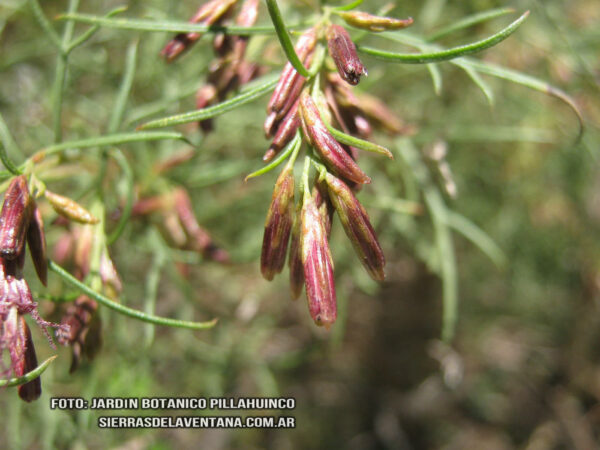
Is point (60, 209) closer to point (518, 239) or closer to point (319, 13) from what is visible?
point (319, 13)

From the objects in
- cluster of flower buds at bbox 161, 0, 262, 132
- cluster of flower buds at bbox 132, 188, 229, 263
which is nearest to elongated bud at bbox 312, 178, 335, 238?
cluster of flower buds at bbox 161, 0, 262, 132

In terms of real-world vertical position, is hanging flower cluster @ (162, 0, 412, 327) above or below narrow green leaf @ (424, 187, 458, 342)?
above

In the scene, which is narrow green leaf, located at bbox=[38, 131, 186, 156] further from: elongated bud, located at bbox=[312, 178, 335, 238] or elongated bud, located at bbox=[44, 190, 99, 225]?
elongated bud, located at bbox=[312, 178, 335, 238]

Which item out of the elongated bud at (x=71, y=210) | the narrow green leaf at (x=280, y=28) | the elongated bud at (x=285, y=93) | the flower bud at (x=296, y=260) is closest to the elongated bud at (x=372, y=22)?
the elongated bud at (x=285, y=93)

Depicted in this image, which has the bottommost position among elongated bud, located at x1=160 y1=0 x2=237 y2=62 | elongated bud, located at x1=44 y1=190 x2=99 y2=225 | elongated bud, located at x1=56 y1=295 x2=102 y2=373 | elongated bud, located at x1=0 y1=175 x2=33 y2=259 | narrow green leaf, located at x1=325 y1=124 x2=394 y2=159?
elongated bud, located at x1=56 y1=295 x2=102 y2=373

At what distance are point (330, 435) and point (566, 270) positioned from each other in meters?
1.33

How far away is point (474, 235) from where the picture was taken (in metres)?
1.69

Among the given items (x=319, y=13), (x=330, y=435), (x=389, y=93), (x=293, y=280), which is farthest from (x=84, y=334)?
(x=330, y=435)

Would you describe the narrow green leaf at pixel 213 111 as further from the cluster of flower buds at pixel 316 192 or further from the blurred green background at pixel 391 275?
the blurred green background at pixel 391 275

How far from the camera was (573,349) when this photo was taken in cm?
235

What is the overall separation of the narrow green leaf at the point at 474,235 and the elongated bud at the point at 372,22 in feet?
2.61

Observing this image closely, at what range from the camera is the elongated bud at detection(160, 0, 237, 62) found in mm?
953

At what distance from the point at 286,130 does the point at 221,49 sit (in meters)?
0.34

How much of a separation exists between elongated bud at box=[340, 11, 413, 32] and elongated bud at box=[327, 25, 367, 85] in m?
0.06
